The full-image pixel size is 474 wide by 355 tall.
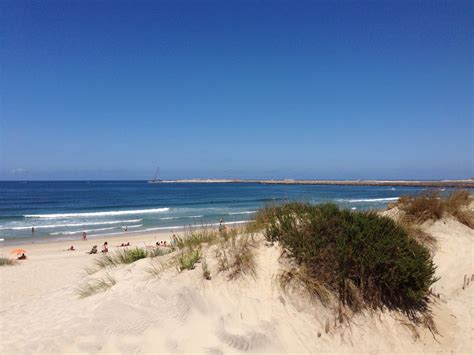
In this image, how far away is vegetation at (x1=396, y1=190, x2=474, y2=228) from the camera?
8.97 m

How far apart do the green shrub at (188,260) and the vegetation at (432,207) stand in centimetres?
606

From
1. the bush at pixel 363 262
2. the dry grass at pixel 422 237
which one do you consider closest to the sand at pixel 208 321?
the bush at pixel 363 262

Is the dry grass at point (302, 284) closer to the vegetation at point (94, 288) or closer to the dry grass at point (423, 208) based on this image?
the vegetation at point (94, 288)

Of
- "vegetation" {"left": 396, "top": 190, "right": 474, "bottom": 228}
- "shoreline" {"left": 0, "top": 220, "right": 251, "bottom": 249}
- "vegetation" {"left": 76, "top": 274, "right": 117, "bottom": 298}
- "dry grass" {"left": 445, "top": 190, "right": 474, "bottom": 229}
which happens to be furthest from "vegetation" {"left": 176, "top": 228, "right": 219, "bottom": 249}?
"shoreline" {"left": 0, "top": 220, "right": 251, "bottom": 249}

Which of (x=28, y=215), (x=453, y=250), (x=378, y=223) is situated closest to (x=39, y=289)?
(x=378, y=223)

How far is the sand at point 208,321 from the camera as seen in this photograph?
13.4ft

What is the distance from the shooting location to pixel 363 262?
5039mm

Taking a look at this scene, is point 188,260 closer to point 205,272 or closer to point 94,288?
point 205,272

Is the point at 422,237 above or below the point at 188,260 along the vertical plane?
below

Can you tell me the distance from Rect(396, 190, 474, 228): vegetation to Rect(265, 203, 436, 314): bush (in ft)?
12.6

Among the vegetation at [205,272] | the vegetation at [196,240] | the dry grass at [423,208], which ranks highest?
the dry grass at [423,208]

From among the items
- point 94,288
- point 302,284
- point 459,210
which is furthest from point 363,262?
point 459,210

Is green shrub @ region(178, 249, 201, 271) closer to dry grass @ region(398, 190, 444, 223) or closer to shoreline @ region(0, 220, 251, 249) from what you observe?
dry grass @ region(398, 190, 444, 223)

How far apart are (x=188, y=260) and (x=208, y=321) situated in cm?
119
